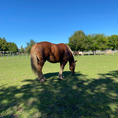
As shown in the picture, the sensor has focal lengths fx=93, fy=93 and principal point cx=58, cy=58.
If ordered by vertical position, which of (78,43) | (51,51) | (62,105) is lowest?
(62,105)

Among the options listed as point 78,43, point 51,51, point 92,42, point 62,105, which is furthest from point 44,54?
point 92,42

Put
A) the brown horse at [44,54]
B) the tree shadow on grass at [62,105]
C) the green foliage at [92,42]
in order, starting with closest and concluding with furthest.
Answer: the tree shadow on grass at [62,105]
the brown horse at [44,54]
the green foliage at [92,42]

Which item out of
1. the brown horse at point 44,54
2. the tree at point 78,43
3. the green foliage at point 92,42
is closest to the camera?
the brown horse at point 44,54

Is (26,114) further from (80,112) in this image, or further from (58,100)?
(80,112)

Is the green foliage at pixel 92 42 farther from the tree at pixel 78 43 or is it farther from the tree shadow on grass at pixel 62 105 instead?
the tree shadow on grass at pixel 62 105

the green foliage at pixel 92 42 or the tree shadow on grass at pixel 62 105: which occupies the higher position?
the green foliage at pixel 92 42

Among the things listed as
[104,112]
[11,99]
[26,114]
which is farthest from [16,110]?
[104,112]

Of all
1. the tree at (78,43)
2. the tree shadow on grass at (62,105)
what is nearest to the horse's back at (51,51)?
the tree shadow on grass at (62,105)

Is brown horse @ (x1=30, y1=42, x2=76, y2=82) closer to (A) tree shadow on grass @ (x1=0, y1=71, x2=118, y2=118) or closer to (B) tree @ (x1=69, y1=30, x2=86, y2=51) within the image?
(A) tree shadow on grass @ (x1=0, y1=71, x2=118, y2=118)

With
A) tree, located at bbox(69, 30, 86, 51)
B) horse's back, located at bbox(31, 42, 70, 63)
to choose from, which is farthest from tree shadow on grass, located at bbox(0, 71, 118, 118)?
tree, located at bbox(69, 30, 86, 51)

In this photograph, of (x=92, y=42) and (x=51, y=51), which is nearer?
(x=51, y=51)

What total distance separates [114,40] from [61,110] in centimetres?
5776

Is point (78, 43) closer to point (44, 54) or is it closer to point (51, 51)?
point (51, 51)

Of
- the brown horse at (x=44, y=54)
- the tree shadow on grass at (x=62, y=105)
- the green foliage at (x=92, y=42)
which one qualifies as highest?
the green foliage at (x=92, y=42)
